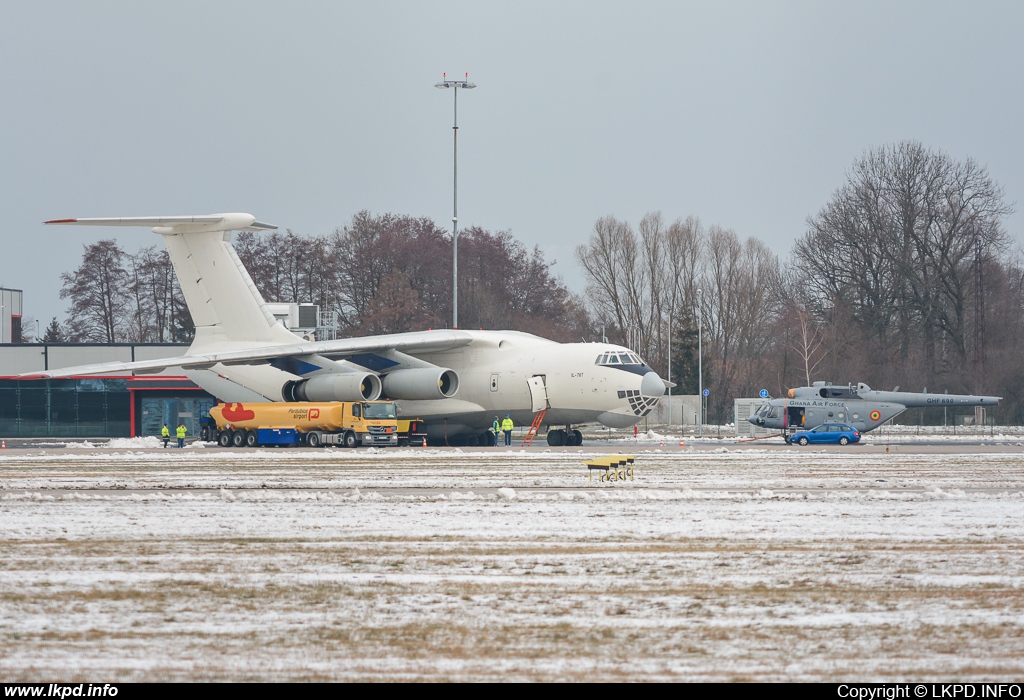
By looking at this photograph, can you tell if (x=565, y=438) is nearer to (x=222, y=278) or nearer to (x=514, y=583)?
(x=222, y=278)

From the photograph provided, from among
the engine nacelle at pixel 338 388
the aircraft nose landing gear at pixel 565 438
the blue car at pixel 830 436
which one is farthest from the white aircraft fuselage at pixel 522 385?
the blue car at pixel 830 436

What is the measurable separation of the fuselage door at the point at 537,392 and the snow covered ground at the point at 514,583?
18.6m

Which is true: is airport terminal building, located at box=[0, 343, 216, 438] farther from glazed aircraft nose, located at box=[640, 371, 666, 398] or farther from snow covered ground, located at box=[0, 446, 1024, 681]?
snow covered ground, located at box=[0, 446, 1024, 681]

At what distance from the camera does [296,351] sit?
39.2 meters

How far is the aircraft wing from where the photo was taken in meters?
38.4

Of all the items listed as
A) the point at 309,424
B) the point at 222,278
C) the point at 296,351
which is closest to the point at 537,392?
the point at 309,424

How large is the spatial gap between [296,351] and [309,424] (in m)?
2.62

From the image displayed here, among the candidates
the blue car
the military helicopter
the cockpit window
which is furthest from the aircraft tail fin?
the military helicopter

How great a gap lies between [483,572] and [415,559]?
1.07 m

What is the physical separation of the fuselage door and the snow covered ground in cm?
1859

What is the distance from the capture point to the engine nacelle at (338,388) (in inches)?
1516

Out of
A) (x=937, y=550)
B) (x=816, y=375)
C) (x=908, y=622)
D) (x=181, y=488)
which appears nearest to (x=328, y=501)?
(x=181, y=488)

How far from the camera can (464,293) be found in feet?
250
